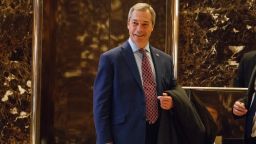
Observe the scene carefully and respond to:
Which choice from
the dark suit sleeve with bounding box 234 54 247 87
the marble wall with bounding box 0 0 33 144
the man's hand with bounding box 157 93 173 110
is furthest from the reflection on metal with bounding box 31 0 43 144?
the dark suit sleeve with bounding box 234 54 247 87

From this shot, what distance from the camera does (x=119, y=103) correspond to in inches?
90.0

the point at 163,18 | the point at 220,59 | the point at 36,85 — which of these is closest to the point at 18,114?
the point at 36,85

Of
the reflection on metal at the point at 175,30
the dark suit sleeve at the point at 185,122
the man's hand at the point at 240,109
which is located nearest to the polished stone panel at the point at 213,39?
the reflection on metal at the point at 175,30

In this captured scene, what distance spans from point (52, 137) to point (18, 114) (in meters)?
0.41

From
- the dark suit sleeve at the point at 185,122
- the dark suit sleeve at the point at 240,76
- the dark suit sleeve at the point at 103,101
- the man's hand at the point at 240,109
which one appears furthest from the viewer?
the dark suit sleeve at the point at 240,76

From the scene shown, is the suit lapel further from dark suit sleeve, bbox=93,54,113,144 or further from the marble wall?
the marble wall

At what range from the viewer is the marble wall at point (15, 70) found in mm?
3537

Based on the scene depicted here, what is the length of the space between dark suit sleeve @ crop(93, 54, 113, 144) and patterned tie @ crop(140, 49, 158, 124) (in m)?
0.20

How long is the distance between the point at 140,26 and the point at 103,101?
1.60 ft

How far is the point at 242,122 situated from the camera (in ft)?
11.4

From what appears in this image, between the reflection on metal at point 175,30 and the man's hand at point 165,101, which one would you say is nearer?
the man's hand at point 165,101

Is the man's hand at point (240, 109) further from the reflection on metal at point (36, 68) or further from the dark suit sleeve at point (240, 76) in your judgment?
the reflection on metal at point (36, 68)

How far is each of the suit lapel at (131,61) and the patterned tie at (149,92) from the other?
5 centimetres

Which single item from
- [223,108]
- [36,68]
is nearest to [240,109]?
[223,108]
